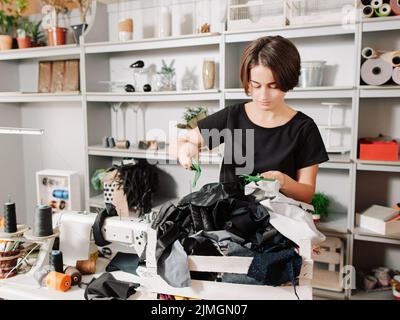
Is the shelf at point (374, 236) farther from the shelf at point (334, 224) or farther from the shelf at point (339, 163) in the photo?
the shelf at point (339, 163)

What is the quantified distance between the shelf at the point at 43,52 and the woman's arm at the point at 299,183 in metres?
2.26

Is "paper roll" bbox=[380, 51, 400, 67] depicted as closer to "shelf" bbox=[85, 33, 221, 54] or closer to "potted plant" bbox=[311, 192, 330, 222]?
"potted plant" bbox=[311, 192, 330, 222]

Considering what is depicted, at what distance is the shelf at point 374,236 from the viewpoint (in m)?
2.34

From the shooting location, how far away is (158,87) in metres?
3.02

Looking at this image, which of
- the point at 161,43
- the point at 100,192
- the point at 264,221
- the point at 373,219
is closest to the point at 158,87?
the point at 161,43

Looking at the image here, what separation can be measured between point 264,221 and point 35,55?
2.87 metres

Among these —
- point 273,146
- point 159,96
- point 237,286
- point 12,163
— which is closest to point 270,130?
point 273,146

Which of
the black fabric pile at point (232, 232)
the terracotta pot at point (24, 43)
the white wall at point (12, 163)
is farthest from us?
the white wall at point (12, 163)

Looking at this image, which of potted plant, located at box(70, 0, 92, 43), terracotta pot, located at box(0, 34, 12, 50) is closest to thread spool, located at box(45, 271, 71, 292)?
potted plant, located at box(70, 0, 92, 43)

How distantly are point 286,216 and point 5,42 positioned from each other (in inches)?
129

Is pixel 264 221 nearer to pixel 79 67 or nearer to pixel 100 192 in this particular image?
pixel 100 192

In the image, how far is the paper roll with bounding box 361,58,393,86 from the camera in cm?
231

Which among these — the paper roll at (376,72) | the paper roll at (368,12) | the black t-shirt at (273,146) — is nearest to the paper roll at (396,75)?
the paper roll at (376,72)

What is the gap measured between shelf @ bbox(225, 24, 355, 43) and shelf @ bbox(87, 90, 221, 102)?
15.1 inches
